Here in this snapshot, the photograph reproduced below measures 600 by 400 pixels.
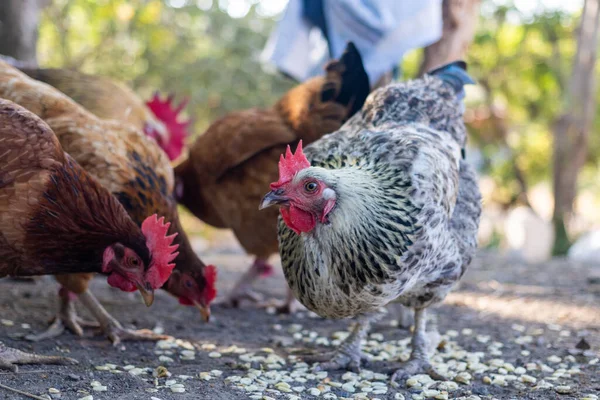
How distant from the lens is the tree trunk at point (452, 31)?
5055 mm

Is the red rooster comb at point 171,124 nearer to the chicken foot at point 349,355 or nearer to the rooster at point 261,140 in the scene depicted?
the rooster at point 261,140

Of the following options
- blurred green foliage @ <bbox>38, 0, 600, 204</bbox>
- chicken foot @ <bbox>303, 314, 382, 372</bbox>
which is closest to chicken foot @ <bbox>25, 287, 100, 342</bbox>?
chicken foot @ <bbox>303, 314, 382, 372</bbox>

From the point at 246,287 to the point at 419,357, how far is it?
5.71ft

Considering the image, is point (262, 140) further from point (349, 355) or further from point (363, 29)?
point (349, 355)

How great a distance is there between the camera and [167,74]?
27.4 ft

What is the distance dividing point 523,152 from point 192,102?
10292 mm

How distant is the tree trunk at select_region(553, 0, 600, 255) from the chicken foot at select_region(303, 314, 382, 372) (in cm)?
680

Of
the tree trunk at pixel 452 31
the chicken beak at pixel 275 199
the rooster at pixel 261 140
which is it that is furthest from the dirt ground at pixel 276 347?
the tree trunk at pixel 452 31

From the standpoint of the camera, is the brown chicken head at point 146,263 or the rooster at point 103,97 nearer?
the brown chicken head at point 146,263

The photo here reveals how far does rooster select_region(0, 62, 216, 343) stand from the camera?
120 inches

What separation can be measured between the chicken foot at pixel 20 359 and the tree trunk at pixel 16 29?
3.09 meters

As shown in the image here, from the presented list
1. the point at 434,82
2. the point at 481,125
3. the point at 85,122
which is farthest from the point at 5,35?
the point at 481,125

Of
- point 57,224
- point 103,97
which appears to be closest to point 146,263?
point 57,224

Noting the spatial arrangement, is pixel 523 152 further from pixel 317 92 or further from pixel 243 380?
pixel 243 380
